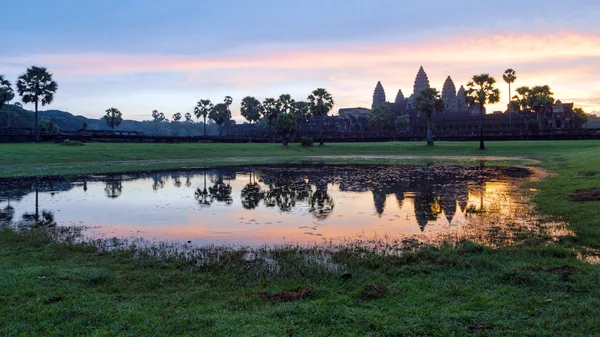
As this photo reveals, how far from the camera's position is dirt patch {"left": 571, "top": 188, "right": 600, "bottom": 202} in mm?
15791

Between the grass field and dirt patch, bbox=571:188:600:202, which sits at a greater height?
dirt patch, bbox=571:188:600:202

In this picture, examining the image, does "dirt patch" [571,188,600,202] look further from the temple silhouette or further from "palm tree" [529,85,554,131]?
"palm tree" [529,85,554,131]

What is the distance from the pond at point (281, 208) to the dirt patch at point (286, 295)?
4.15 m

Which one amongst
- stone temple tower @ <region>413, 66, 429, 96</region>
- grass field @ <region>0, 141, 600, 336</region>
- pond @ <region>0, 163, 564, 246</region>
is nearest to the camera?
grass field @ <region>0, 141, 600, 336</region>

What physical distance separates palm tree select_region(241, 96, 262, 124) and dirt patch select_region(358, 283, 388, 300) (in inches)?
4230

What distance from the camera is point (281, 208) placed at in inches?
690

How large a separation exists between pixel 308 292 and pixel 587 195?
1453cm

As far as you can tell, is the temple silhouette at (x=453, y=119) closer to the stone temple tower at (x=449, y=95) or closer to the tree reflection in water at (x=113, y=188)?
the stone temple tower at (x=449, y=95)

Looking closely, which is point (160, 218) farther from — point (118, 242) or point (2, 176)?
point (2, 176)

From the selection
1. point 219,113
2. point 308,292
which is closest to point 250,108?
point 219,113

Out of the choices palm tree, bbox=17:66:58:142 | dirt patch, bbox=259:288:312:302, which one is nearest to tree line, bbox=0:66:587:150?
palm tree, bbox=17:66:58:142

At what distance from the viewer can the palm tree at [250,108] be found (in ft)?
374

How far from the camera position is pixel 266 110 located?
327 ft

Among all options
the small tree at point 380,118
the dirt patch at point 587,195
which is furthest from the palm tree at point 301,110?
the dirt patch at point 587,195
